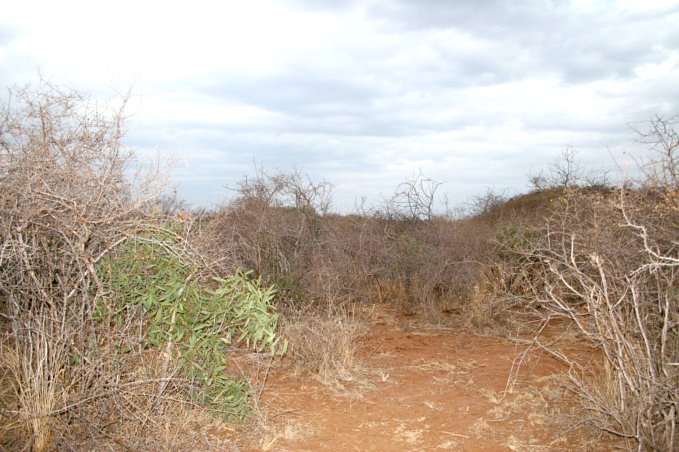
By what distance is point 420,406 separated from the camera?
5.40 meters

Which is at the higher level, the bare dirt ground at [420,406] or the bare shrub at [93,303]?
the bare shrub at [93,303]

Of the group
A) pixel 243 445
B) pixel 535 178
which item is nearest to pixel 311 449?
pixel 243 445

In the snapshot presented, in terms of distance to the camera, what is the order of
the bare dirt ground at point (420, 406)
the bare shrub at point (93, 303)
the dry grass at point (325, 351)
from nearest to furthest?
1. the bare shrub at point (93, 303)
2. the bare dirt ground at point (420, 406)
3. the dry grass at point (325, 351)

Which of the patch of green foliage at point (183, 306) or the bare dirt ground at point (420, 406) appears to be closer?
the patch of green foliage at point (183, 306)

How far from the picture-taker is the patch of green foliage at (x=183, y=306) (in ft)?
13.7

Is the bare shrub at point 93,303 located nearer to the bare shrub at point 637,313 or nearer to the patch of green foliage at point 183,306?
the patch of green foliage at point 183,306

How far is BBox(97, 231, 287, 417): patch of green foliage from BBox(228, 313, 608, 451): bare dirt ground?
27.1 inches

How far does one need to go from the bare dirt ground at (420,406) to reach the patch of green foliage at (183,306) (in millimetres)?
688

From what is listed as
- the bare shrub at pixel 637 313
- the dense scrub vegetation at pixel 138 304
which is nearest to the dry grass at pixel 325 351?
the dense scrub vegetation at pixel 138 304

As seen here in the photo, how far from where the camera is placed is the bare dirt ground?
179 inches

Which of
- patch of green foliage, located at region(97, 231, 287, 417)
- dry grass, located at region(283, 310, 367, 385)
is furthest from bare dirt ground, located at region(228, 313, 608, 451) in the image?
patch of green foliage, located at region(97, 231, 287, 417)

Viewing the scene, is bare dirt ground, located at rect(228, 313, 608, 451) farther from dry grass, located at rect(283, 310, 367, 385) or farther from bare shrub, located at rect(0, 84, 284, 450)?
bare shrub, located at rect(0, 84, 284, 450)

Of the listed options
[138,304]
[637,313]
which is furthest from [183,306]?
[637,313]

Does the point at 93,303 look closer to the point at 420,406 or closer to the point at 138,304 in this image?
the point at 138,304
